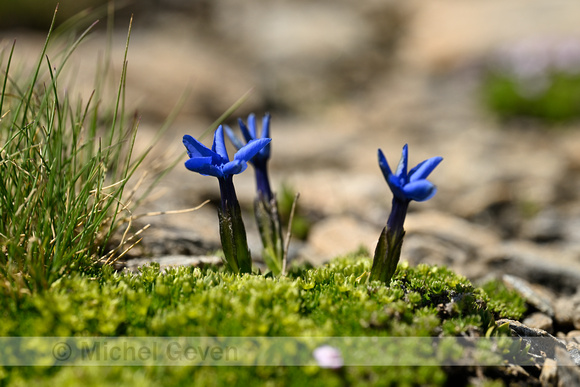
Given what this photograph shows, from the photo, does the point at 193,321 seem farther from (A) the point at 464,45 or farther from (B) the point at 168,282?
(A) the point at 464,45

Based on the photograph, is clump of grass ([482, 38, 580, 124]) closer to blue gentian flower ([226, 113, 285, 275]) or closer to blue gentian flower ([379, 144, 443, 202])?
blue gentian flower ([226, 113, 285, 275])

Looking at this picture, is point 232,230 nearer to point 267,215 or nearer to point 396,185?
point 267,215

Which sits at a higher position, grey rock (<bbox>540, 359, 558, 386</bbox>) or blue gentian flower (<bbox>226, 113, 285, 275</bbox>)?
blue gentian flower (<bbox>226, 113, 285, 275</bbox>)

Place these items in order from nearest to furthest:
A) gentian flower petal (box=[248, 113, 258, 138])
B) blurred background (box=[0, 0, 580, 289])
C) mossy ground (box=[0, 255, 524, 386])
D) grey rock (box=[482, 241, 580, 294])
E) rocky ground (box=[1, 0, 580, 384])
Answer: mossy ground (box=[0, 255, 524, 386]) → gentian flower petal (box=[248, 113, 258, 138]) → grey rock (box=[482, 241, 580, 294]) → rocky ground (box=[1, 0, 580, 384]) → blurred background (box=[0, 0, 580, 289])

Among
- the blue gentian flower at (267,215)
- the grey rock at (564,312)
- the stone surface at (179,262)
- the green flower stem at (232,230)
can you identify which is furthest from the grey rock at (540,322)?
the stone surface at (179,262)

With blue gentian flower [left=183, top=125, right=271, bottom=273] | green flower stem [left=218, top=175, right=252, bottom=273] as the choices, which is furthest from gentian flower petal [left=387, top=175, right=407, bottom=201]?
green flower stem [left=218, top=175, right=252, bottom=273]

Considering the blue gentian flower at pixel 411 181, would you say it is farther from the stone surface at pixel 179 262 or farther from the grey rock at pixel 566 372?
the stone surface at pixel 179 262
